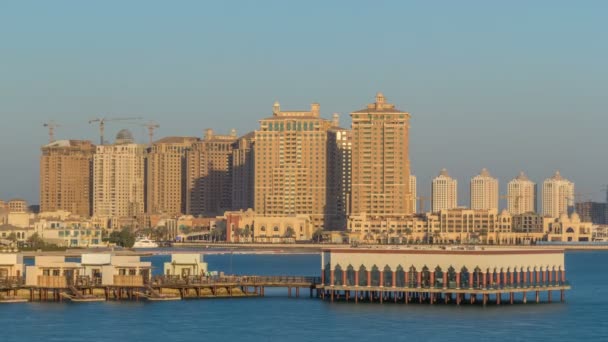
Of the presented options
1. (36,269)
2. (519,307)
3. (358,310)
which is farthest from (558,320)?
(36,269)

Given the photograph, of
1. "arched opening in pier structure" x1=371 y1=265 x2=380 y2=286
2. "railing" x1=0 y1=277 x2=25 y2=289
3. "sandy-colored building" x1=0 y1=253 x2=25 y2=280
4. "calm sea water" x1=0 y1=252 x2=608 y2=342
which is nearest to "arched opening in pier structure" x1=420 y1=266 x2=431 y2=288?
"calm sea water" x1=0 y1=252 x2=608 y2=342

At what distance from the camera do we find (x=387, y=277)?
94125 mm

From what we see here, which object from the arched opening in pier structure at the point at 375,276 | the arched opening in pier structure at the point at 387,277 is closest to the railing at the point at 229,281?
the arched opening in pier structure at the point at 375,276

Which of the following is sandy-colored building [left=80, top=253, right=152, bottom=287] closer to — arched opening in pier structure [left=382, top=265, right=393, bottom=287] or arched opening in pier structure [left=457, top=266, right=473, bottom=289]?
arched opening in pier structure [left=382, top=265, right=393, bottom=287]

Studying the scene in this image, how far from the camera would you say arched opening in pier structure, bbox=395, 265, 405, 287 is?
93062 millimetres

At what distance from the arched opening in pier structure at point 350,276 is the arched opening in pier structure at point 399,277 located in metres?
3.17

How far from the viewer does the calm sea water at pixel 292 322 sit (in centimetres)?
7881

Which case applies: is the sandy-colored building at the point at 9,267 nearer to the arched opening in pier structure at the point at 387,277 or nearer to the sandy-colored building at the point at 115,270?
the sandy-colored building at the point at 115,270

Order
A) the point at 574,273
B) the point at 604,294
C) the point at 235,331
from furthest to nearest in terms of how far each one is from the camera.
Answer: the point at 574,273 < the point at 604,294 < the point at 235,331

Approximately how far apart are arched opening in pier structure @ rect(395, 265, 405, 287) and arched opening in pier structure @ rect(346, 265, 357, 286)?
317 cm

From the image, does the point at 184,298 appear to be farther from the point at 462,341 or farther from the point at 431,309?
the point at 462,341

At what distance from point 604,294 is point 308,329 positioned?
140 ft

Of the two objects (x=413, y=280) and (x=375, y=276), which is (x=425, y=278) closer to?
(x=413, y=280)

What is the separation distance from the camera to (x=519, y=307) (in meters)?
93.0
